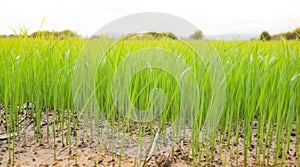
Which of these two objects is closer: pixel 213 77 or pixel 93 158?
pixel 213 77

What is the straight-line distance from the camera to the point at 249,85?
1.46 metres

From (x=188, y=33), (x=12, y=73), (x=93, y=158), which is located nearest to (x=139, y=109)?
(x=93, y=158)

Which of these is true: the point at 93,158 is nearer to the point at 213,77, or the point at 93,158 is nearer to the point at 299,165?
the point at 213,77

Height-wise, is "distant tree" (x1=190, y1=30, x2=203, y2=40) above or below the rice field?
above

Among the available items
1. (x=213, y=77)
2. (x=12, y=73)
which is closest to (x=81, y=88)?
(x=12, y=73)

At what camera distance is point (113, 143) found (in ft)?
5.25

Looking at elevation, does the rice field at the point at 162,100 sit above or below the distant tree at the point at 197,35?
below

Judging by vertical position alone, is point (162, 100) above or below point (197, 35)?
below

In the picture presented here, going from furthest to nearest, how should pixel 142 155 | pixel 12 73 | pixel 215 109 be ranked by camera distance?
pixel 12 73, pixel 142 155, pixel 215 109

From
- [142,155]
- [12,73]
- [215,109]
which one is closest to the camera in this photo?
[215,109]

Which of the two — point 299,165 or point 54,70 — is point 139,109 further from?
point 299,165

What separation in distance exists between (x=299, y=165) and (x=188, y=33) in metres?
0.79

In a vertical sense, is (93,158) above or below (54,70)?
below

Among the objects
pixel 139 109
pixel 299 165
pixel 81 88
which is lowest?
pixel 299 165
